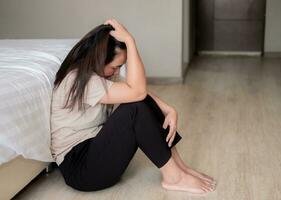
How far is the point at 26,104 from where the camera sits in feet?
5.59

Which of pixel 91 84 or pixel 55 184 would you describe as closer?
pixel 91 84

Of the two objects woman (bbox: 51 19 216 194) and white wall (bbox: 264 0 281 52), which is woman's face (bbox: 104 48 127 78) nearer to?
woman (bbox: 51 19 216 194)

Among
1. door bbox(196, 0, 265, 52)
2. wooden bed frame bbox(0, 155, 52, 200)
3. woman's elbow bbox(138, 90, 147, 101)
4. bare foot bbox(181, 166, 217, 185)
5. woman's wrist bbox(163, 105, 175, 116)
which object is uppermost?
woman's elbow bbox(138, 90, 147, 101)

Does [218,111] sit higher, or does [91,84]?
[91,84]

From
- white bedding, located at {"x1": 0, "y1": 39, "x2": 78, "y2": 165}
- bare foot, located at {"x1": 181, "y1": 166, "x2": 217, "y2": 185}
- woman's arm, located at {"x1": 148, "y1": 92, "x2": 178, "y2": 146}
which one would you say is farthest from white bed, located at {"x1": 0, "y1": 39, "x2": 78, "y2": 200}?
bare foot, located at {"x1": 181, "y1": 166, "x2": 217, "y2": 185}

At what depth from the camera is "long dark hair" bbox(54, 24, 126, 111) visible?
5.69ft

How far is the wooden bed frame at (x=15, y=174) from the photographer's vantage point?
167cm

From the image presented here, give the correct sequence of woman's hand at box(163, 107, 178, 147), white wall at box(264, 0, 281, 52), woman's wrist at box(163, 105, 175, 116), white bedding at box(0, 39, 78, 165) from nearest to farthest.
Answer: white bedding at box(0, 39, 78, 165)
woman's hand at box(163, 107, 178, 147)
woman's wrist at box(163, 105, 175, 116)
white wall at box(264, 0, 281, 52)

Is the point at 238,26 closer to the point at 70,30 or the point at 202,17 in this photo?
the point at 202,17

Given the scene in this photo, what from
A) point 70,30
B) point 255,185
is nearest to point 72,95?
point 255,185

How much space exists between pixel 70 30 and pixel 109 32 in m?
2.68

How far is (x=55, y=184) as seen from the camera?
6.70 ft

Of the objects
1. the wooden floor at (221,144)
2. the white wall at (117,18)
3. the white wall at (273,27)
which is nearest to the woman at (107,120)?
the wooden floor at (221,144)

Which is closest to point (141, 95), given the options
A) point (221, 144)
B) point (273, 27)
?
point (221, 144)
